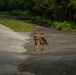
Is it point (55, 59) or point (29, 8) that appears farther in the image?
point (29, 8)

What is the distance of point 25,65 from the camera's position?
26922mm

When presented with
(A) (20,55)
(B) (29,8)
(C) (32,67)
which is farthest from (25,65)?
(B) (29,8)

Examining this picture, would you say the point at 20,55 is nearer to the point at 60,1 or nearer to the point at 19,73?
the point at 19,73

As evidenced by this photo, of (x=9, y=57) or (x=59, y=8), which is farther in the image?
(x=59, y=8)

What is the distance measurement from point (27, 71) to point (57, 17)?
6035cm

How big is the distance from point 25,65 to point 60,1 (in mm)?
55990

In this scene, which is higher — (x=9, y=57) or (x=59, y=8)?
(x=59, y=8)

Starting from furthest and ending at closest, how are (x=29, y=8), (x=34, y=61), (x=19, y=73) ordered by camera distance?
1. (x=29, y=8)
2. (x=34, y=61)
3. (x=19, y=73)

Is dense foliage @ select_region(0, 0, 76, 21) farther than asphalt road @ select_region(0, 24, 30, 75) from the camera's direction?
Yes

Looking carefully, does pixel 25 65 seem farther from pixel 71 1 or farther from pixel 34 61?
pixel 71 1

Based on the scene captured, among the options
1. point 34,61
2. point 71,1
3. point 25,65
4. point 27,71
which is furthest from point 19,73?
point 71,1

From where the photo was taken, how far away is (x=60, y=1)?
81625 mm

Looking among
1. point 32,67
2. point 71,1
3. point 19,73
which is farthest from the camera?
point 71,1

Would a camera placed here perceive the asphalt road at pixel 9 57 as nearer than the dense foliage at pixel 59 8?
Yes
